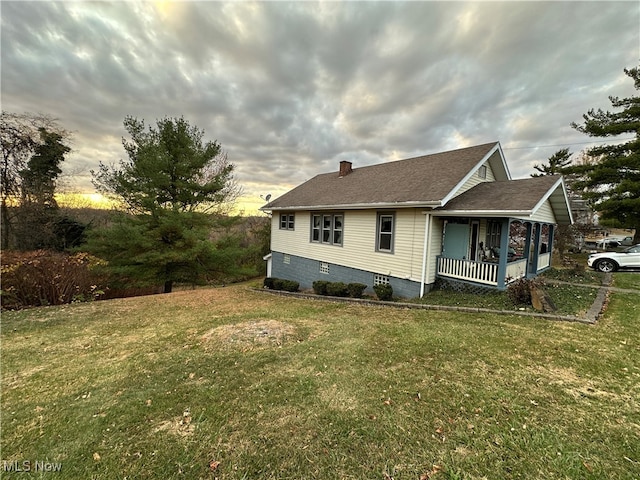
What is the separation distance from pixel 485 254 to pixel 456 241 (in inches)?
84.4

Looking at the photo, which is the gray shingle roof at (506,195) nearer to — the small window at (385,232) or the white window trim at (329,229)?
the small window at (385,232)

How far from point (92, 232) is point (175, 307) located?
6.66 meters

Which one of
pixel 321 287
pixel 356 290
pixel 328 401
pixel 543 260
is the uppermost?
pixel 543 260

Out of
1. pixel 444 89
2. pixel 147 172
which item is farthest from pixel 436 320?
pixel 147 172

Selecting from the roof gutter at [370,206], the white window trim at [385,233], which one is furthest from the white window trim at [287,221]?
the white window trim at [385,233]

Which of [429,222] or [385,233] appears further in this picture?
[385,233]

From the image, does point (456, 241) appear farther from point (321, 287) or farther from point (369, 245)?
point (321, 287)

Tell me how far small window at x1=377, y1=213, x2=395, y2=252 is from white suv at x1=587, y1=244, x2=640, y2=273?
12.0m

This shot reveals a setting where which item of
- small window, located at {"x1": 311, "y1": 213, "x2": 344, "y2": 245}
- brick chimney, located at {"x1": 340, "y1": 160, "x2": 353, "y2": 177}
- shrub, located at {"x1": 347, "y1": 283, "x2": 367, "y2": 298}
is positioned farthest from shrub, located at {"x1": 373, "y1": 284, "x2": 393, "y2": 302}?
brick chimney, located at {"x1": 340, "y1": 160, "x2": 353, "y2": 177}

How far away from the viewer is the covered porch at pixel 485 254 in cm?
838

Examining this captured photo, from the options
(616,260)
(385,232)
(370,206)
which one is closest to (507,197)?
(385,232)

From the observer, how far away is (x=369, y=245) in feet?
35.9

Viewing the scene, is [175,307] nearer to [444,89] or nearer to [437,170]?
[437,170]

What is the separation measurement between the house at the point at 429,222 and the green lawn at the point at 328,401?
3.38m
